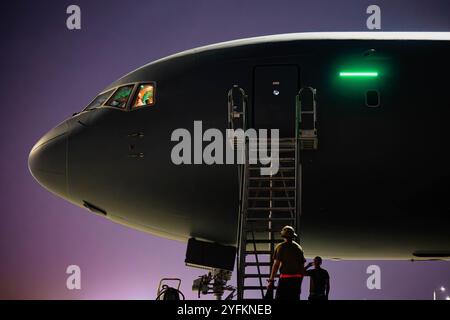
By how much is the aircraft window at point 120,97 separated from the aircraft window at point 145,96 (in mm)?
240

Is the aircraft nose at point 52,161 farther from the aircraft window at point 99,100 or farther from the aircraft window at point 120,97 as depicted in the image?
the aircraft window at point 120,97

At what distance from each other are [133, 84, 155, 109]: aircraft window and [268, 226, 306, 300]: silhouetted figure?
4.03m

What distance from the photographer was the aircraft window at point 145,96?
11945 mm

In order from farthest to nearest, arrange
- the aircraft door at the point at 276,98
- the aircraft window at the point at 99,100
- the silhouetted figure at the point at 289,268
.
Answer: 1. the aircraft window at the point at 99,100
2. the aircraft door at the point at 276,98
3. the silhouetted figure at the point at 289,268

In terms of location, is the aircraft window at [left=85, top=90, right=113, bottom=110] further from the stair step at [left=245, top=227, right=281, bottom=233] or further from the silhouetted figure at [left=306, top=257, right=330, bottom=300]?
the silhouetted figure at [left=306, top=257, right=330, bottom=300]

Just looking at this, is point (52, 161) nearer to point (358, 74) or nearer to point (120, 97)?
point (120, 97)

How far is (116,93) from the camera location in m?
12.5

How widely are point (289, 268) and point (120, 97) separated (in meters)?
5.00

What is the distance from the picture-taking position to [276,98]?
37.5 ft

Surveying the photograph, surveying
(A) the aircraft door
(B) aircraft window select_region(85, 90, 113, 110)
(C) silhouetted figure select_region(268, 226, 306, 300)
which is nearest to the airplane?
(A) the aircraft door

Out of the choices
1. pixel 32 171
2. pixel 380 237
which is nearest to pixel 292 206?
pixel 380 237

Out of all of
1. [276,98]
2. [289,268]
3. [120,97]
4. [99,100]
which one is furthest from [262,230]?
[99,100]

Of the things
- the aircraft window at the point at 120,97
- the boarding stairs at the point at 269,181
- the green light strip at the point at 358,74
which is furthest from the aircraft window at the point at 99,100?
the green light strip at the point at 358,74
